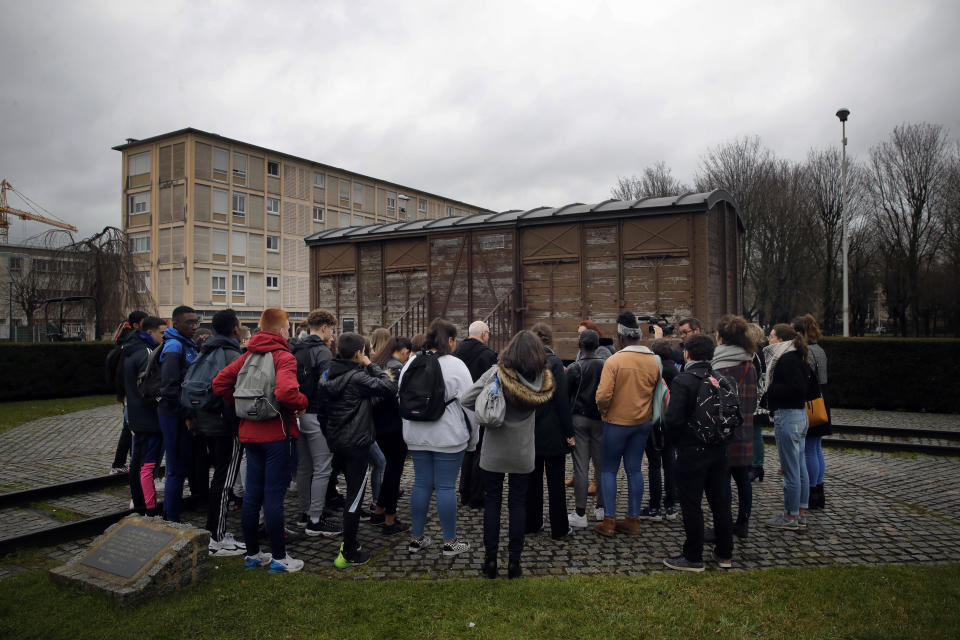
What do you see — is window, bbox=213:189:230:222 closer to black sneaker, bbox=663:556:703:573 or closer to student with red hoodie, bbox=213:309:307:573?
student with red hoodie, bbox=213:309:307:573

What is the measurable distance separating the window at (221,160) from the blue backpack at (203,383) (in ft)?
142

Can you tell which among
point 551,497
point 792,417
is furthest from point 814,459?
point 551,497

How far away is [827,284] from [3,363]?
36866 millimetres

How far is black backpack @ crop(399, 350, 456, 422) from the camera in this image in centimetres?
470

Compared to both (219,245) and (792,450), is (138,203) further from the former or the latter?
(792,450)

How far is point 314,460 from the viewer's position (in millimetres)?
5750

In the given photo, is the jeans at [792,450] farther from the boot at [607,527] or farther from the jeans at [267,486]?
the jeans at [267,486]

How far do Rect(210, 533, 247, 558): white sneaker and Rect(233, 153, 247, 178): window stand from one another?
44.4 meters

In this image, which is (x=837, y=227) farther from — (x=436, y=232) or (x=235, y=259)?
(x=235, y=259)

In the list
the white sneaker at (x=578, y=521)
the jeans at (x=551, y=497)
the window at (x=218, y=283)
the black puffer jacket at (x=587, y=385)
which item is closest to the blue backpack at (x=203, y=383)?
the jeans at (x=551, y=497)

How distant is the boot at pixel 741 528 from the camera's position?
5.46m

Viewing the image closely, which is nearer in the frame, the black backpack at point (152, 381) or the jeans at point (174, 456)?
the jeans at point (174, 456)

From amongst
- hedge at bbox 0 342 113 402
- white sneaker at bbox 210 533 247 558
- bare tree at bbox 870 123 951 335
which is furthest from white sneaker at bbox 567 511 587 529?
bare tree at bbox 870 123 951 335

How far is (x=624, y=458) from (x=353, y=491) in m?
2.54
